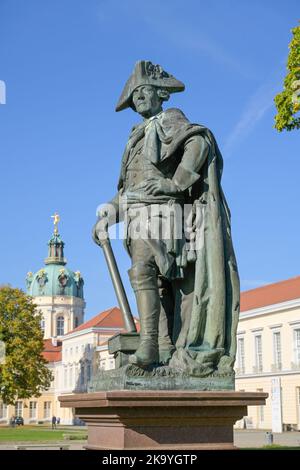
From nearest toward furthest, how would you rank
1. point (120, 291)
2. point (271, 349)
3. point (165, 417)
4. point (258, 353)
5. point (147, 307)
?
point (165, 417)
point (147, 307)
point (120, 291)
point (271, 349)
point (258, 353)

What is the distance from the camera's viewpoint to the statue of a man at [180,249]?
4918mm

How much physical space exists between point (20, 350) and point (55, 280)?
63605 mm

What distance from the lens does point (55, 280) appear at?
346ft

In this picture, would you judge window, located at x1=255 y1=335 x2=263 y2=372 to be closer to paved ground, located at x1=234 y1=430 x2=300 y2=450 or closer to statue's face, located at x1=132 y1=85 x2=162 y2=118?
paved ground, located at x1=234 y1=430 x2=300 y2=450

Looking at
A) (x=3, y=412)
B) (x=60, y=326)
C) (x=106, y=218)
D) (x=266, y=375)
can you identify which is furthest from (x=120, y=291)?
(x=60, y=326)

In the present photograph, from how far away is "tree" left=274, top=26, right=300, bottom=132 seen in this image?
15.0m

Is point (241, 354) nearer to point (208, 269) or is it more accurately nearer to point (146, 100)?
point (146, 100)

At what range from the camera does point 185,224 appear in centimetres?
519

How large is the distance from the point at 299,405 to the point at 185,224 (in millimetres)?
38111

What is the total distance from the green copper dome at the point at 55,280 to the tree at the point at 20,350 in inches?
2342

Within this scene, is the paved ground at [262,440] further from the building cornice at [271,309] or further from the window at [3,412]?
the window at [3,412]

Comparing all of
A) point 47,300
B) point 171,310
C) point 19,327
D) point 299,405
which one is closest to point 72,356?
point 47,300

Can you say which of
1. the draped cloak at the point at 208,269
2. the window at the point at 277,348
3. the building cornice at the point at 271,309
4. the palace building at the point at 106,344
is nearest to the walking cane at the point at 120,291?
the draped cloak at the point at 208,269
